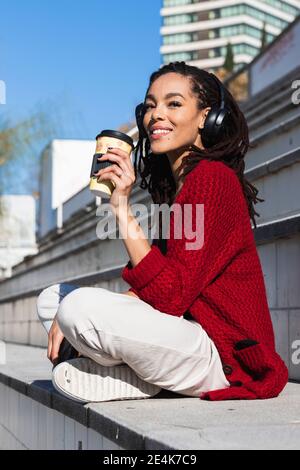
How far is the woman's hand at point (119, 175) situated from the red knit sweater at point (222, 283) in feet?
0.59

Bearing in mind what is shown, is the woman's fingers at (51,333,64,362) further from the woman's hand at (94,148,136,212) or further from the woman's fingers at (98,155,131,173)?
the woman's fingers at (98,155,131,173)

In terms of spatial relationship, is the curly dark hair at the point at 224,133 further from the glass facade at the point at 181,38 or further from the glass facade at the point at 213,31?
the glass facade at the point at 181,38

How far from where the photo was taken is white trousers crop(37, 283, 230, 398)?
2719 millimetres

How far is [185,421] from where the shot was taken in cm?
248

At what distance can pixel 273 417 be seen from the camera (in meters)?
2.56

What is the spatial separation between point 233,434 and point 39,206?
92.6 feet

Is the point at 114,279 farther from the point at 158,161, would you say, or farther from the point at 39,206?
the point at 39,206

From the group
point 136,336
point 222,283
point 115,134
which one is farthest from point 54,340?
point 115,134

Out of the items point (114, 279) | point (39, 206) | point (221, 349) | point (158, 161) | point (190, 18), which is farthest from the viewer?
point (190, 18)

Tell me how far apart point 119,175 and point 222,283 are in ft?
1.71

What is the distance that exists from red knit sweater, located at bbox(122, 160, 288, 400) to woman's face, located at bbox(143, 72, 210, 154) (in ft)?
0.58

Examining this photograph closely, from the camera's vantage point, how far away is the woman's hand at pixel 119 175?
287 cm

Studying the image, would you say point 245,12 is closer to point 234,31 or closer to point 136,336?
point 234,31

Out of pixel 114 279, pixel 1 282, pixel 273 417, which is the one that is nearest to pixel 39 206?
pixel 1 282
